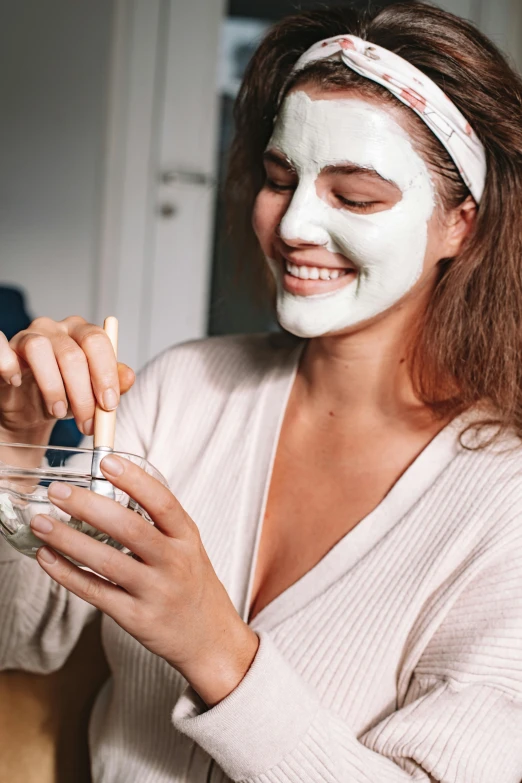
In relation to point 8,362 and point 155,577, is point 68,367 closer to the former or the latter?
point 8,362

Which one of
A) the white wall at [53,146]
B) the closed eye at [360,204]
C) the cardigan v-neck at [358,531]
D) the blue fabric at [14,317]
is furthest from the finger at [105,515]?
the white wall at [53,146]

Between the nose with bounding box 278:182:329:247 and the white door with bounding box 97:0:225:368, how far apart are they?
58.9 inches

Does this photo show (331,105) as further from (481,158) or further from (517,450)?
(517,450)

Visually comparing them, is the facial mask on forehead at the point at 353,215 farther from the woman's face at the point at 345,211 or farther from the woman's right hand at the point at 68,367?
the woman's right hand at the point at 68,367

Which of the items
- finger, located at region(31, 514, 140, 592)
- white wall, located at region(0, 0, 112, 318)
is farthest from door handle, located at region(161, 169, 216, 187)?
finger, located at region(31, 514, 140, 592)

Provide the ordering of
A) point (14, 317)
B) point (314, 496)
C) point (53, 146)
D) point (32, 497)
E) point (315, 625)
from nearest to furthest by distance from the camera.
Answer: point (32, 497), point (315, 625), point (314, 496), point (14, 317), point (53, 146)

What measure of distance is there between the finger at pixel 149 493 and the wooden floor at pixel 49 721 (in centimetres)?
50

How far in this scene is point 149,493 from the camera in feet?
2.00

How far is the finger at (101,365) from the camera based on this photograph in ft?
2.40

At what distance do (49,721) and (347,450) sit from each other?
0.45 metres

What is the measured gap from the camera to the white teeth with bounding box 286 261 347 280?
37.6 inches

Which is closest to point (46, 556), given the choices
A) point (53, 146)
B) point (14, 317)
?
point (14, 317)

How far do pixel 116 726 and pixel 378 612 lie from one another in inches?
12.5

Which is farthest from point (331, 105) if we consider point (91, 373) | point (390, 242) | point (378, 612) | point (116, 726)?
point (116, 726)
